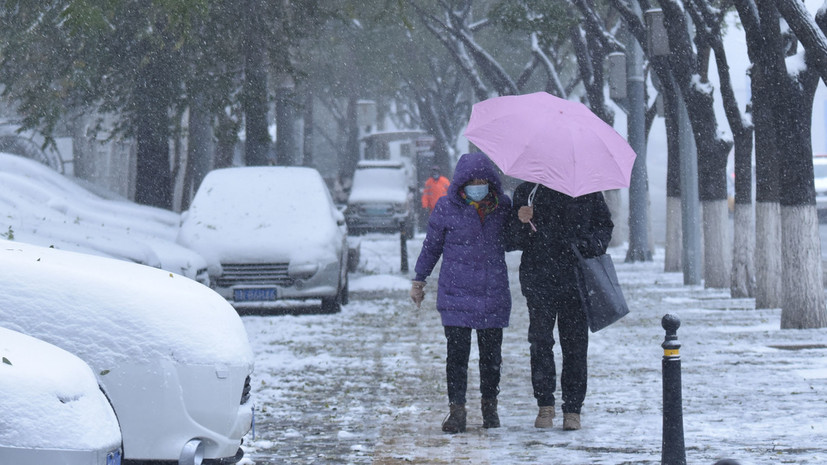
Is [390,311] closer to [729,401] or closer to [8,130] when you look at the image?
[729,401]

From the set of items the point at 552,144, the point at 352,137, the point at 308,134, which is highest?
the point at 352,137

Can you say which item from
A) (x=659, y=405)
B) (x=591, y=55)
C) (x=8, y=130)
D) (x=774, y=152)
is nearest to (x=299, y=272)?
(x=774, y=152)

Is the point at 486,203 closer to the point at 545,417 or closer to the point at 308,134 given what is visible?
the point at 545,417

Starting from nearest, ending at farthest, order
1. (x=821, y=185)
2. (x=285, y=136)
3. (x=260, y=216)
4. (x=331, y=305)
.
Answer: (x=331, y=305) < (x=260, y=216) < (x=285, y=136) < (x=821, y=185)

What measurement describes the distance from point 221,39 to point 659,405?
1265 centimetres

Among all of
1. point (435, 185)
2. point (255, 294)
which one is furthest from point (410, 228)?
point (255, 294)

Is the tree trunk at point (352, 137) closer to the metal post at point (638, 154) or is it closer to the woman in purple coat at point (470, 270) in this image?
the metal post at point (638, 154)

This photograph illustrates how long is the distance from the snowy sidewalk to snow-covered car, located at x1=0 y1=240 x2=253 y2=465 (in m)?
1.55

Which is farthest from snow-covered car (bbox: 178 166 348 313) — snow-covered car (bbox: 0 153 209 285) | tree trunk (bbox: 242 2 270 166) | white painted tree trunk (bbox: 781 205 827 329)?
white painted tree trunk (bbox: 781 205 827 329)

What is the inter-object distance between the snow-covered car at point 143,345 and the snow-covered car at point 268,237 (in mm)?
9120

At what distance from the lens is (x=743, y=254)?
54.6ft

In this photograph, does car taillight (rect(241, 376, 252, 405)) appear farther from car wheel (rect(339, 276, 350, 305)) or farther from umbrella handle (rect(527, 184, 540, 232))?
car wheel (rect(339, 276, 350, 305))

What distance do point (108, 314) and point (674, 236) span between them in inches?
691

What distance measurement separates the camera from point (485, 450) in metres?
7.23
